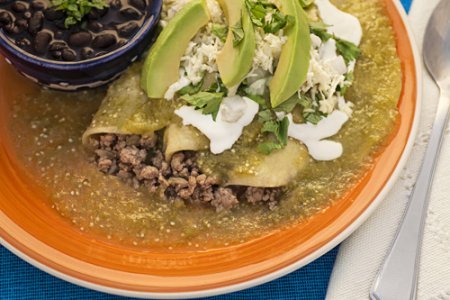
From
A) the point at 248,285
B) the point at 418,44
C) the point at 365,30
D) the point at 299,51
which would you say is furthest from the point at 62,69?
the point at 418,44

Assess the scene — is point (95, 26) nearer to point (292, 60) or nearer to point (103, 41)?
point (103, 41)

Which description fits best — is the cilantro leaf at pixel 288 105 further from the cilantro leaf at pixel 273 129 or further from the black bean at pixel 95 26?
the black bean at pixel 95 26

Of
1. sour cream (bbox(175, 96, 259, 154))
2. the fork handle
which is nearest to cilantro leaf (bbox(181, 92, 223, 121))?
sour cream (bbox(175, 96, 259, 154))

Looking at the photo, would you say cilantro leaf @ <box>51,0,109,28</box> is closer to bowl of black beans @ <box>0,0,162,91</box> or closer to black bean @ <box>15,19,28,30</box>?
bowl of black beans @ <box>0,0,162,91</box>

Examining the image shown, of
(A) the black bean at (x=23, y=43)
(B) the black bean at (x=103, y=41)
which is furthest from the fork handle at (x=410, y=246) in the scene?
(A) the black bean at (x=23, y=43)

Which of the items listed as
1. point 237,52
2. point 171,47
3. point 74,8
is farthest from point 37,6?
point 237,52

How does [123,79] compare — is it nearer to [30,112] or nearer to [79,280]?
[30,112]
